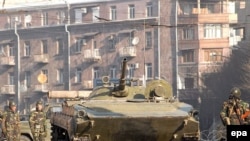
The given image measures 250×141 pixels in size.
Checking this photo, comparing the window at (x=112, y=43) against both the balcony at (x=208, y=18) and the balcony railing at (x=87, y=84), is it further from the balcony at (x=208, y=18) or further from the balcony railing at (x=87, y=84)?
the balcony at (x=208, y=18)

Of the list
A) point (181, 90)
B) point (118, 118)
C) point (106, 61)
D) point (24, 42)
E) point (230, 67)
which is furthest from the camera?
point (24, 42)

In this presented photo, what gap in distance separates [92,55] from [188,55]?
9.22 meters

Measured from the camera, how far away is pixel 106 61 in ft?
232

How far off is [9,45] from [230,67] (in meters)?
26.8

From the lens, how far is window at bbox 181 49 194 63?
6556 cm

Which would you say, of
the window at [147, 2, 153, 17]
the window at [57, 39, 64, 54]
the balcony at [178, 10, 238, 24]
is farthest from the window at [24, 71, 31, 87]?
the balcony at [178, 10, 238, 24]

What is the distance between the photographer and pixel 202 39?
64.8 meters

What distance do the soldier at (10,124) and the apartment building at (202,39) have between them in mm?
43193

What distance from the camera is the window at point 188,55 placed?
6556 cm

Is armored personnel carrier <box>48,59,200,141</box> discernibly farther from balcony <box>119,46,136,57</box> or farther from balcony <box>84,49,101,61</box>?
balcony <box>84,49,101,61</box>

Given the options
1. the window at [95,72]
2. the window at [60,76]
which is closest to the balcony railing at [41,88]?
the window at [60,76]

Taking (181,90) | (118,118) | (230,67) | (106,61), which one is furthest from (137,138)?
(106,61)

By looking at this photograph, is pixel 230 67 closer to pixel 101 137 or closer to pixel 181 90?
pixel 181 90

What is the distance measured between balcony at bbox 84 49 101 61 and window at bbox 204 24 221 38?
33.8ft
